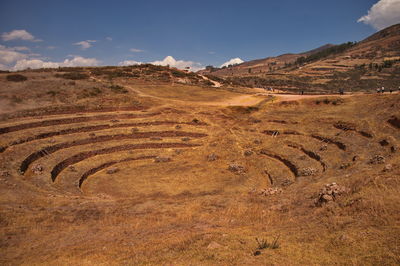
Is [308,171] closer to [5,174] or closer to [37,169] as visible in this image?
[37,169]

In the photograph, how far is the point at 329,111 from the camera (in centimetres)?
3981

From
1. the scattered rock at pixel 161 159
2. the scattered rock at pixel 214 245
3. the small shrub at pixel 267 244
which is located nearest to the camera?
the small shrub at pixel 267 244

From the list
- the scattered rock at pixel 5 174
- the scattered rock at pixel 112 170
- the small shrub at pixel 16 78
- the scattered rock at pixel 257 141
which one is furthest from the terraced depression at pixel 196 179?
the small shrub at pixel 16 78

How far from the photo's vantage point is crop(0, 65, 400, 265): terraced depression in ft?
33.3

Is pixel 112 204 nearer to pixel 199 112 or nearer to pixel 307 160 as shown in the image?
pixel 307 160

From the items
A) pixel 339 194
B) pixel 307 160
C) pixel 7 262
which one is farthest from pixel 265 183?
pixel 7 262

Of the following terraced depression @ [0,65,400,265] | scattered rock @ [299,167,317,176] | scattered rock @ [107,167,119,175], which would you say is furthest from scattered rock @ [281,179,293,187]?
scattered rock @ [107,167,119,175]

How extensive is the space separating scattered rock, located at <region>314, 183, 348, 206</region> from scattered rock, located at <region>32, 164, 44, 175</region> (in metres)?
25.3

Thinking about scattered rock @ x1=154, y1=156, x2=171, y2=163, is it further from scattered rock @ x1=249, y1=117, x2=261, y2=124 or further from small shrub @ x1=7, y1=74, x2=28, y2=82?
small shrub @ x1=7, y1=74, x2=28, y2=82

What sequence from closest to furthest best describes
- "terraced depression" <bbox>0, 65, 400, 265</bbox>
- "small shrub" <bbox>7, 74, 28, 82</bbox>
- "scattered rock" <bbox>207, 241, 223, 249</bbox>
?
"scattered rock" <bbox>207, 241, 223, 249</bbox>
"terraced depression" <bbox>0, 65, 400, 265</bbox>
"small shrub" <bbox>7, 74, 28, 82</bbox>

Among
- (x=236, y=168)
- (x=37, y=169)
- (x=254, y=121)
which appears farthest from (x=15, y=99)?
(x=254, y=121)

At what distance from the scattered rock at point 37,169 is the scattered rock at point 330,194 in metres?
25.3

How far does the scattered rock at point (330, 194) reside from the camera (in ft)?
44.8

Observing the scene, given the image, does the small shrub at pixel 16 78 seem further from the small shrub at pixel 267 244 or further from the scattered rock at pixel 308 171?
the small shrub at pixel 267 244
